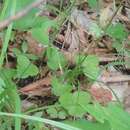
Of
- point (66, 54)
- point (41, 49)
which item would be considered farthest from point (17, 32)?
point (66, 54)

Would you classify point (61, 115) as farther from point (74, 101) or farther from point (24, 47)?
point (24, 47)

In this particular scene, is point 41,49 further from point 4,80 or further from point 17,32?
point 4,80

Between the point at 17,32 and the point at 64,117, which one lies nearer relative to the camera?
the point at 64,117

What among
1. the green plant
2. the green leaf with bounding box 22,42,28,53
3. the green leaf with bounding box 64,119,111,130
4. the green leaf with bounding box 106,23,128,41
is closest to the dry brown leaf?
the green plant

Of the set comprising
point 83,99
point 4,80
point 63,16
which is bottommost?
point 83,99

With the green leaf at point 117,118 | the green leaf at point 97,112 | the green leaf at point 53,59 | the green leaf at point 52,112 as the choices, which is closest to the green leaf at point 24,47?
the green leaf at point 53,59

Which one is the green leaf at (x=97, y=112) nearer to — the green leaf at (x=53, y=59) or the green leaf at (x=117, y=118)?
the green leaf at (x=117, y=118)
